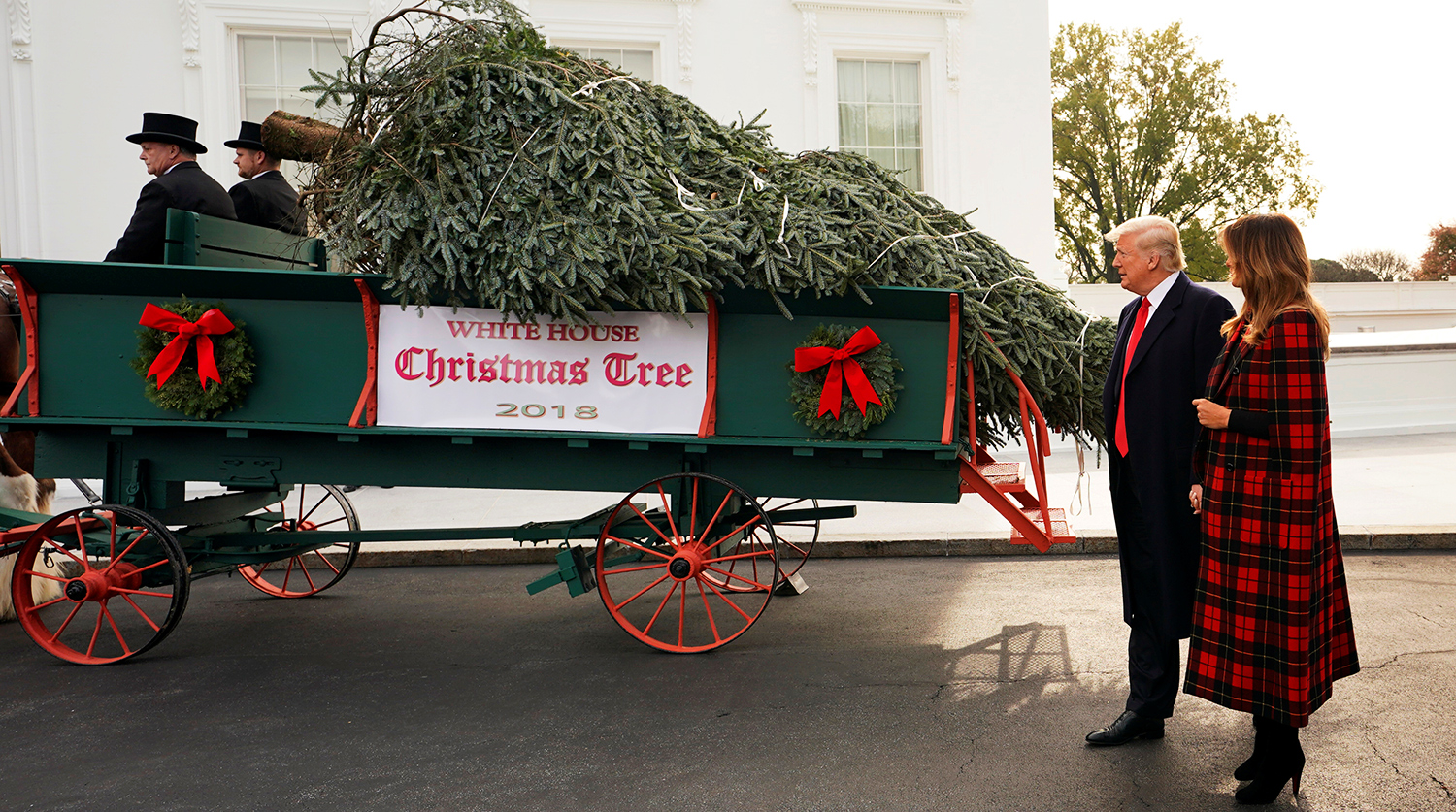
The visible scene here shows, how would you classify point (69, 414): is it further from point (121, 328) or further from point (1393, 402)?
point (1393, 402)

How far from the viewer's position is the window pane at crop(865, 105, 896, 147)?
11680 mm

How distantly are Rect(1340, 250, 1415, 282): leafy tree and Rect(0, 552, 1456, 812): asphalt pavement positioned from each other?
37.0m

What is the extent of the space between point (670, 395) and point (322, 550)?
365 cm

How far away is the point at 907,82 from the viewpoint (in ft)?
38.6

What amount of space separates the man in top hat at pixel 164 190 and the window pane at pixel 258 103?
5490mm

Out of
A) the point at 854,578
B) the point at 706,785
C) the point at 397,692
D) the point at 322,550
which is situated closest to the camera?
the point at 706,785

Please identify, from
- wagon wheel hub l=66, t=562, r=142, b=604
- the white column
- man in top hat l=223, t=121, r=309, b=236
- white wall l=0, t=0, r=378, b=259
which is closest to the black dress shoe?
wagon wheel hub l=66, t=562, r=142, b=604

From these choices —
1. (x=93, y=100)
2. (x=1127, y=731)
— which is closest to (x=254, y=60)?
(x=93, y=100)

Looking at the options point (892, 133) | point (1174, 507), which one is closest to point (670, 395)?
point (1174, 507)

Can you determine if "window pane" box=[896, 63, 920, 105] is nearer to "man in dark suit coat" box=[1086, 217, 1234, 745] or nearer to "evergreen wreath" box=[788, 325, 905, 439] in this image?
"evergreen wreath" box=[788, 325, 905, 439]

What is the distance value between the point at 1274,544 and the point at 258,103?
34.4ft

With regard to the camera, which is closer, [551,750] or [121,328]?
[551,750]

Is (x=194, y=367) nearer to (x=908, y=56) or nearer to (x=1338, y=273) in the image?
(x=908, y=56)

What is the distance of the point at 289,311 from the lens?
183 inches
